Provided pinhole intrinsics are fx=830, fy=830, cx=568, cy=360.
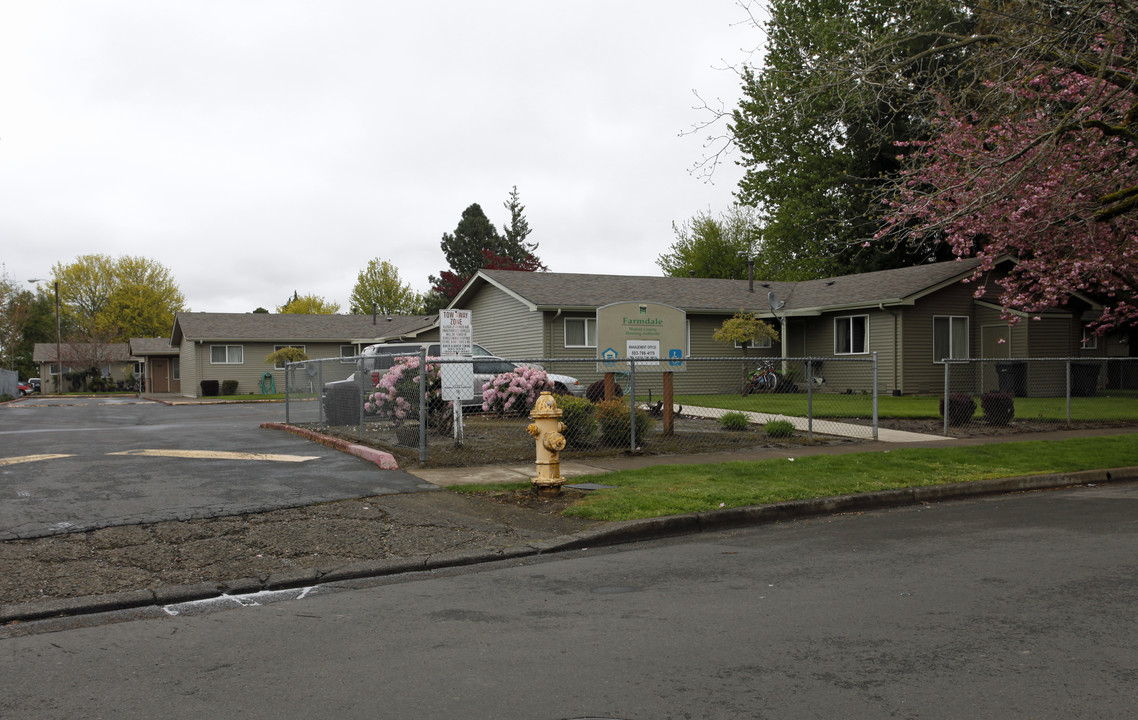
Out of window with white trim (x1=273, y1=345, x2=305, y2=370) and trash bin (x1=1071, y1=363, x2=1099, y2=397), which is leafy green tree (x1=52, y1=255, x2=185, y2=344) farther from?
trash bin (x1=1071, y1=363, x2=1099, y2=397)

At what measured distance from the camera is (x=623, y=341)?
14.1m

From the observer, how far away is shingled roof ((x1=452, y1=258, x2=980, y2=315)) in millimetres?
25359

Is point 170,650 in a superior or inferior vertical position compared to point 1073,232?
inferior

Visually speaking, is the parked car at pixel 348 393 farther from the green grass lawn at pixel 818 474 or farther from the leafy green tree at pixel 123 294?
the leafy green tree at pixel 123 294

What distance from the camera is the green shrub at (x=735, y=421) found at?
49.0 ft

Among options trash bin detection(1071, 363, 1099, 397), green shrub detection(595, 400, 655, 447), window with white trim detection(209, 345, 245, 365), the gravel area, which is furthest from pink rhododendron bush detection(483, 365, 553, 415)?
window with white trim detection(209, 345, 245, 365)

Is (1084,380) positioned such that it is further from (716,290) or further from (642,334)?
(716,290)

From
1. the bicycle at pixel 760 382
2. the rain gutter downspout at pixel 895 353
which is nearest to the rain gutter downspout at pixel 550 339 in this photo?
the bicycle at pixel 760 382

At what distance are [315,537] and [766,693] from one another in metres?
4.57

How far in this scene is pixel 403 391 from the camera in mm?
12633

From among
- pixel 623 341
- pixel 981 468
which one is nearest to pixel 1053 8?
pixel 981 468

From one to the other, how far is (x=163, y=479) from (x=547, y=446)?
453 centimetres

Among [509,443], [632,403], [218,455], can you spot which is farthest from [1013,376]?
[218,455]

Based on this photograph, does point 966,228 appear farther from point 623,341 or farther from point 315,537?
point 315,537
